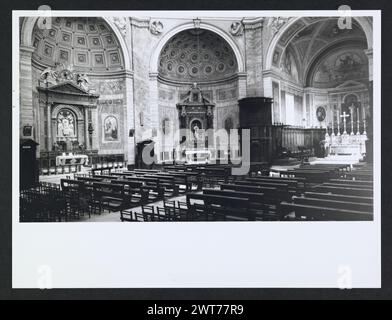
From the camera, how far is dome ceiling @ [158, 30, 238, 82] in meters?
12.9

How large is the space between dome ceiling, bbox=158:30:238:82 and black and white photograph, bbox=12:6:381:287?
61 mm

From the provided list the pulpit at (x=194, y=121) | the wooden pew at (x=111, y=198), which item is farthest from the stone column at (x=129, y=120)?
the wooden pew at (x=111, y=198)

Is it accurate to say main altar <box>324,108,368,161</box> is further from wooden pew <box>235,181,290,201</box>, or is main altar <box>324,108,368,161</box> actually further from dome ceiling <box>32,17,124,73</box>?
dome ceiling <box>32,17,124,73</box>

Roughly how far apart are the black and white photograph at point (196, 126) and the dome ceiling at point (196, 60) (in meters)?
0.06

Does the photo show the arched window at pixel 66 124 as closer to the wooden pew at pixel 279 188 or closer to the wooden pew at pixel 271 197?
the wooden pew at pixel 279 188

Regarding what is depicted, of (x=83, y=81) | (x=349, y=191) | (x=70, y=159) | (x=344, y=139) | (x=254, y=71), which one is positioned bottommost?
(x=349, y=191)

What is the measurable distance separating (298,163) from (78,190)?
316 inches

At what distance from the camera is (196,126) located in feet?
45.4

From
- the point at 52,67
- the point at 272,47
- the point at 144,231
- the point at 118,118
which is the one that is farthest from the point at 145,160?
the point at 144,231

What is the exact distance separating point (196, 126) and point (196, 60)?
2964 mm

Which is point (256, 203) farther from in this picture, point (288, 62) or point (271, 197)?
point (288, 62)

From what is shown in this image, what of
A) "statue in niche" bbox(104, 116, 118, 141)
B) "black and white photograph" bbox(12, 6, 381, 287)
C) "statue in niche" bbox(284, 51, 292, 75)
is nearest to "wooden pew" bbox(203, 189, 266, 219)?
"black and white photograph" bbox(12, 6, 381, 287)

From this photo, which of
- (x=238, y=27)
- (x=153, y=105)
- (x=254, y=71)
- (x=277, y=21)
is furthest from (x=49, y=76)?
(x=277, y=21)

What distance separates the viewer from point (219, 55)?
13211mm
